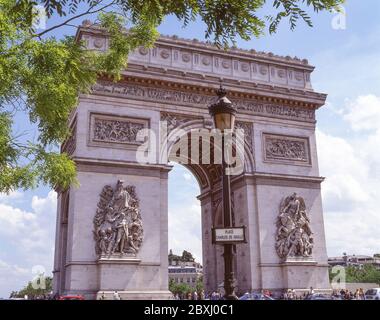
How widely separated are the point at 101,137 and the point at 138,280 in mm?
7244

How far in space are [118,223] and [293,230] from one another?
31.9 ft

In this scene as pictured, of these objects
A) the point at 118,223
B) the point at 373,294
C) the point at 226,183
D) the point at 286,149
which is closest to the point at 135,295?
the point at 118,223

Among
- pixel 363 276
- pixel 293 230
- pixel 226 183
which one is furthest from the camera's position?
pixel 363 276

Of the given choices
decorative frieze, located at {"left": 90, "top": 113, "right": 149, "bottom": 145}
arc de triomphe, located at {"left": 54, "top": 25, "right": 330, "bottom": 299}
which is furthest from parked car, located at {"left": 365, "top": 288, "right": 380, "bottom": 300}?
decorative frieze, located at {"left": 90, "top": 113, "right": 149, "bottom": 145}

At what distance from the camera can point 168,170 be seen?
25.8m

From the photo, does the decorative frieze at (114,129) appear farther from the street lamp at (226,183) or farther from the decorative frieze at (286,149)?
the street lamp at (226,183)

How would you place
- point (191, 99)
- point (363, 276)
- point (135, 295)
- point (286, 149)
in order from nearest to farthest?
point (135, 295), point (191, 99), point (286, 149), point (363, 276)

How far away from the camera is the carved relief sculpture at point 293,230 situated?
2673 centimetres

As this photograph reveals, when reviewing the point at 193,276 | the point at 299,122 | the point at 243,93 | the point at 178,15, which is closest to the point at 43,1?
the point at 178,15

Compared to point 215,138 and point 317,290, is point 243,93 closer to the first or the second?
point 215,138

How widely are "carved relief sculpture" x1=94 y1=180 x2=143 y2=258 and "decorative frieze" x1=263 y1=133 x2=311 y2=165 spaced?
27.8ft

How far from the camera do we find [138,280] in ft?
77.2

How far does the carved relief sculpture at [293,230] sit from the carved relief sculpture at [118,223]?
25.7 feet

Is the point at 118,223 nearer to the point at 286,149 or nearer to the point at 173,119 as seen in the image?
the point at 173,119
